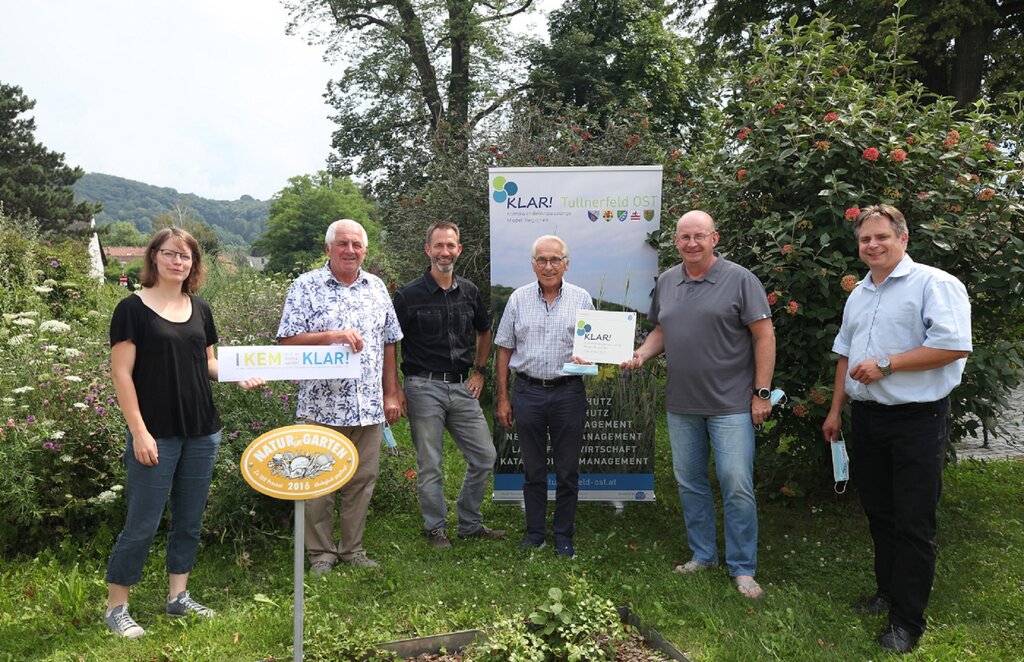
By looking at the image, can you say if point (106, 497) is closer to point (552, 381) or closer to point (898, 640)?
point (552, 381)

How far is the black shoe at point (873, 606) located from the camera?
375 cm

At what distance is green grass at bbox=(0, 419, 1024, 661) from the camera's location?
3.36m

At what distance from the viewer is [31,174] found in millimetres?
39438

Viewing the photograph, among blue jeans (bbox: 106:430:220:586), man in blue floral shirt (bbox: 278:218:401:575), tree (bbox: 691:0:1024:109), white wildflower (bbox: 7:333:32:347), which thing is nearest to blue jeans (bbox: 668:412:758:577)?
man in blue floral shirt (bbox: 278:218:401:575)

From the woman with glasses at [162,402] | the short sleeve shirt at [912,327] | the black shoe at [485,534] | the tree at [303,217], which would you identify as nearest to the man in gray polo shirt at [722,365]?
the short sleeve shirt at [912,327]

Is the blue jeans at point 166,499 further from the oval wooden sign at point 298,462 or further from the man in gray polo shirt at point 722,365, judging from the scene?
the man in gray polo shirt at point 722,365

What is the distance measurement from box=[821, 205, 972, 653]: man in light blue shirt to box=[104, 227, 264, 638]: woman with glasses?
9.97 feet

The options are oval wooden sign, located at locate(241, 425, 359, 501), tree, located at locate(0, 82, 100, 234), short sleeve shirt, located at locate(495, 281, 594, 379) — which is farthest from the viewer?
tree, located at locate(0, 82, 100, 234)

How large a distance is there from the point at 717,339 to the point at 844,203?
1.23 m

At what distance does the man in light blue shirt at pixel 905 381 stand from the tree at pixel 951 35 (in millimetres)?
8963

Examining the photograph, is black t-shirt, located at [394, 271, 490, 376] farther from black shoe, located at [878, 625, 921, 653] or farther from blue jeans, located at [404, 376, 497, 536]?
black shoe, located at [878, 625, 921, 653]

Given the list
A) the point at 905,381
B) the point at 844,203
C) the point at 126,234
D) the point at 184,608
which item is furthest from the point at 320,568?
the point at 126,234

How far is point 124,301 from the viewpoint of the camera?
3232 mm

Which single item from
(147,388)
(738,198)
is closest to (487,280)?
(738,198)
